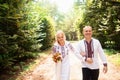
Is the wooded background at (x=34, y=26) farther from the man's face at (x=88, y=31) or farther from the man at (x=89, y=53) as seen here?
the man's face at (x=88, y=31)

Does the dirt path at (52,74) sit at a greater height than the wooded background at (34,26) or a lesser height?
lesser

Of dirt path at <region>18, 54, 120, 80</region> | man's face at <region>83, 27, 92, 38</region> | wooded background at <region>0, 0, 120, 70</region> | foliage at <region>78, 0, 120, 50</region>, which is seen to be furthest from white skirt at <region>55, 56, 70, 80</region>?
foliage at <region>78, 0, 120, 50</region>

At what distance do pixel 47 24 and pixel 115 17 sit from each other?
21.0 feet

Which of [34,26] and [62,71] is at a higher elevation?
[34,26]

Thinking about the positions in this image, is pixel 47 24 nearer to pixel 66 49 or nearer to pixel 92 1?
pixel 92 1

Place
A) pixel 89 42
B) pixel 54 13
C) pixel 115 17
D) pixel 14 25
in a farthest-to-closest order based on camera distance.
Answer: pixel 54 13
pixel 115 17
pixel 14 25
pixel 89 42

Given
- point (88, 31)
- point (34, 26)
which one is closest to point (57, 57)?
point (88, 31)

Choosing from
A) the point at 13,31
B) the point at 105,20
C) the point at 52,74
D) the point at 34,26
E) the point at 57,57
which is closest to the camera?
the point at 57,57

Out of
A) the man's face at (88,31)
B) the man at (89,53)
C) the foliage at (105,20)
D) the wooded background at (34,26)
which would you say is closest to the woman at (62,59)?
the man at (89,53)

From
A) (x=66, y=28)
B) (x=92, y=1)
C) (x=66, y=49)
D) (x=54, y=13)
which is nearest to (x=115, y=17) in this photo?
(x=92, y=1)

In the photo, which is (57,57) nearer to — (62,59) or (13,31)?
(62,59)

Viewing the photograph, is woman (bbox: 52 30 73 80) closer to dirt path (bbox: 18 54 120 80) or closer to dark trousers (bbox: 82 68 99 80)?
dark trousers (bbox: 82 68 99 80)

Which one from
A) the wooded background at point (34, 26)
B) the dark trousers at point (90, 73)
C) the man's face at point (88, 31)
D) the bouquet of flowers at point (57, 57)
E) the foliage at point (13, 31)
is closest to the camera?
the man's face at point (88, 31)

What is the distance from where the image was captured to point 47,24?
23.7 metres
